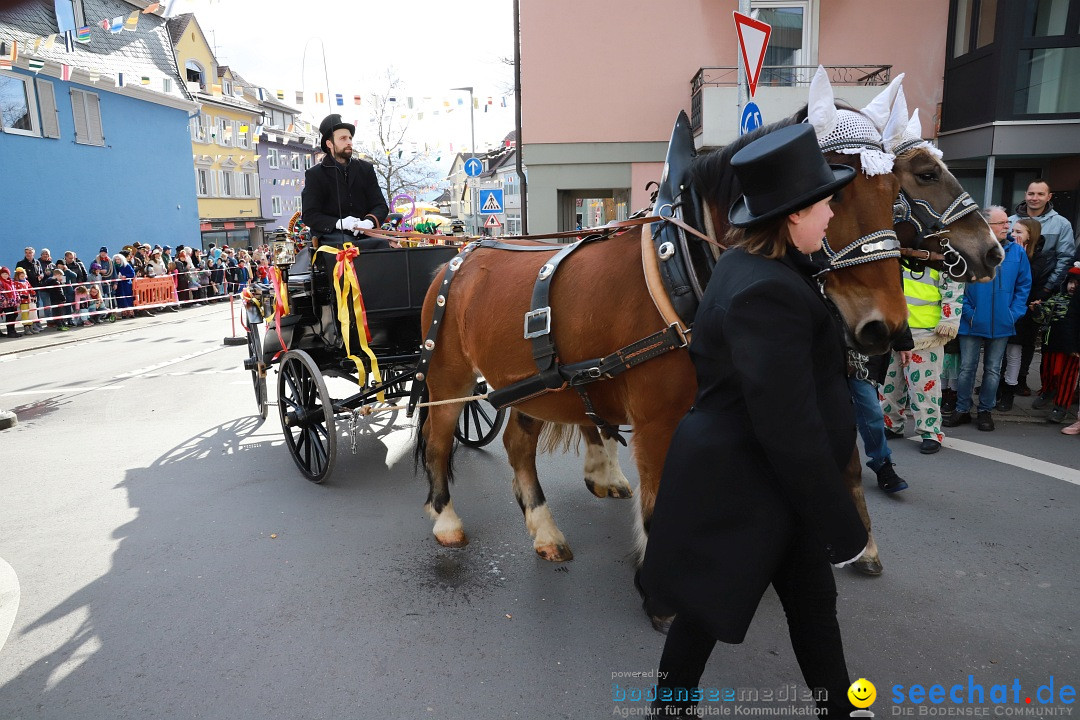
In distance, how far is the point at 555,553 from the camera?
3697 millimetres

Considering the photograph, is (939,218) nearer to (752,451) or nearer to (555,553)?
(752,451)

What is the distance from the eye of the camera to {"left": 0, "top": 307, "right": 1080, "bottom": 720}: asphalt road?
2.66m

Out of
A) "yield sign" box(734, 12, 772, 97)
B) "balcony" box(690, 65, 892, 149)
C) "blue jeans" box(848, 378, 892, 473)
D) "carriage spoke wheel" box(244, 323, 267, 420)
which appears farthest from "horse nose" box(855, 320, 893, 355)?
"balcony" box(690, 65, 892, 149)

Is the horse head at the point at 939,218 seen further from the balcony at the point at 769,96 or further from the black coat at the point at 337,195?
the balcony at the point at 769,96

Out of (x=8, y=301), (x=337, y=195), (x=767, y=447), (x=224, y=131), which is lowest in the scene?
(x=8, y=301)

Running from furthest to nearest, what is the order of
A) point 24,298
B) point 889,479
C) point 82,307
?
point 82,307
point 24,298
point 889,479

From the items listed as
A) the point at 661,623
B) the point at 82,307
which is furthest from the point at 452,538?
the point at 82,307

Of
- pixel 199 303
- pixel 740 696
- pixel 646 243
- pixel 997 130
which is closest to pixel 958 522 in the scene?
pixel 740 696

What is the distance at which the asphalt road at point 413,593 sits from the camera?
2662 millimetres

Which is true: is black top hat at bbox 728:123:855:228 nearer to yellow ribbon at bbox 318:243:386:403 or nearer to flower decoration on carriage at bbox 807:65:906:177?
flower decoration on carriage at bbox 807:65:906:177

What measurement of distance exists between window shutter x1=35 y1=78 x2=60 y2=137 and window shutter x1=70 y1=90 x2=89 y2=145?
845 millimetres

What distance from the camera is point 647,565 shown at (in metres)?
2.16

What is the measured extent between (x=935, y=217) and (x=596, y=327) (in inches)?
67.7

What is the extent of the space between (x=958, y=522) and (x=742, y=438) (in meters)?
2.91
